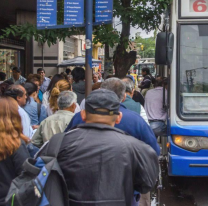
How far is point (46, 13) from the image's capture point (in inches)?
242

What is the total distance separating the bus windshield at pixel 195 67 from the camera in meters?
5.56

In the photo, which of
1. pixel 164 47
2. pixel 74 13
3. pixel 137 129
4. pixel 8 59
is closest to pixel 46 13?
pixel 74 13

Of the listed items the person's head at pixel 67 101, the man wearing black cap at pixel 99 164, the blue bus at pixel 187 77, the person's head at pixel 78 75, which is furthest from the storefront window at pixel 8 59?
the man wearing black cap at pixel 99 164

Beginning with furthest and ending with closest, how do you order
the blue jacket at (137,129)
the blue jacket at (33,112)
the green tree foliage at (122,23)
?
the green tree foliage at (122,23), the blue jacket at (33,112), the blue jacket at (137,129)

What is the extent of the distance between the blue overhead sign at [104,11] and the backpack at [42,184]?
160 inches

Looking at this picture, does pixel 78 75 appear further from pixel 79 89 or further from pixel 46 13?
pixel 46 13

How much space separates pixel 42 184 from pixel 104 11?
437 centimetres

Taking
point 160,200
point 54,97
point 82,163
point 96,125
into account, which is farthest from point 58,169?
point 160,200

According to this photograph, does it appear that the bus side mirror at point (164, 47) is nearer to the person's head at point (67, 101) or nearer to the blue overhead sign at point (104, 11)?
the blue overhead sign at point (104, 11)

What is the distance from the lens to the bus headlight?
17.8 ft

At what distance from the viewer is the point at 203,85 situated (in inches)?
221

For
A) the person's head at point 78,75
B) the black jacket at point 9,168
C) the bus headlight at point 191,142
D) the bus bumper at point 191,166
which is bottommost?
the bus bumper at point 191,166

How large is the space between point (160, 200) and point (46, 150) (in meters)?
4.17

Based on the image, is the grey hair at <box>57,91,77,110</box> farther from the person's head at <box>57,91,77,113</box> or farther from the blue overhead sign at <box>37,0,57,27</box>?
the blue overhead sign at <box>37,0,57,27</box>
